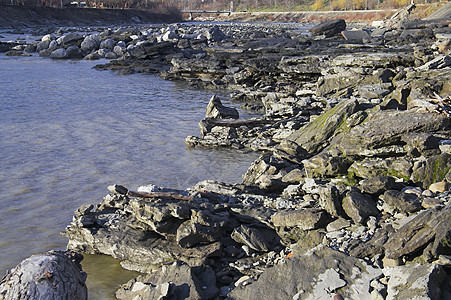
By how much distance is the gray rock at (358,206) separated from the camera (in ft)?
17.7

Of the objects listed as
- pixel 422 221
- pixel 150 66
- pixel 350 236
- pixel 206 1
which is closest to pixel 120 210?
pixel 350 236

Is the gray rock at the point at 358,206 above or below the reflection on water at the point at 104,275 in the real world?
above

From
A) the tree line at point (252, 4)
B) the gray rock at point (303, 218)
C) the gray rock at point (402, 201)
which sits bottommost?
the gray rock at point (303, 218)

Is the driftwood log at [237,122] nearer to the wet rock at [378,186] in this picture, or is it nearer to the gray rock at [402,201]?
the wet rock at [378,186]

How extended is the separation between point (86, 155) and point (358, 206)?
7.26m

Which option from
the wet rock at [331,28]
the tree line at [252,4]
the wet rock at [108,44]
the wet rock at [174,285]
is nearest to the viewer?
the wet rock at [174,285]

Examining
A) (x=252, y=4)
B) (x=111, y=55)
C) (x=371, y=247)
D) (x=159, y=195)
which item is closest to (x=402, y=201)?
(x=371, y=247)

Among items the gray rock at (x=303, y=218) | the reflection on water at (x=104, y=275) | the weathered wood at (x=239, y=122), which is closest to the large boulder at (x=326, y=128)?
the weathered wood at (x=239, y=122)

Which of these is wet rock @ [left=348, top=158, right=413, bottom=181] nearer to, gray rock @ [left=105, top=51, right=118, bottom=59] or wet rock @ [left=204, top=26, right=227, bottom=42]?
gray rock @ [left=105, top=51, right=118, bottom=59]

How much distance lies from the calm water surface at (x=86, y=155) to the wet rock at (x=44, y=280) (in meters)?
0.81

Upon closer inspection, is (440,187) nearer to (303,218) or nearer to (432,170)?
(432,170)

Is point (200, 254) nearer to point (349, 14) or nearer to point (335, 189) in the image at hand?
point (335, 189)

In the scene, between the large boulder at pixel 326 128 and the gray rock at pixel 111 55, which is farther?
the gray rock at pixel 111 55

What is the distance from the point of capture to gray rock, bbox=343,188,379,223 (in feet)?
17.7
